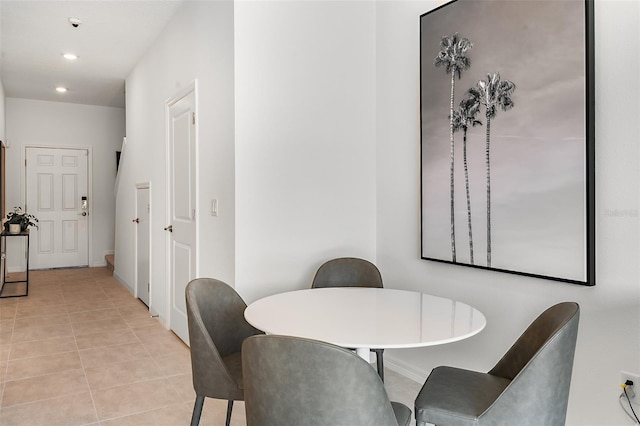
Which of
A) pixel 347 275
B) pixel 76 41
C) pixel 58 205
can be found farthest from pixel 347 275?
pixel 58 205

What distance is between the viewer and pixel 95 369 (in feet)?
10.4

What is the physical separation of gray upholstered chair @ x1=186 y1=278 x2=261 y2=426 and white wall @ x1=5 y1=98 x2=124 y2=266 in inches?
259

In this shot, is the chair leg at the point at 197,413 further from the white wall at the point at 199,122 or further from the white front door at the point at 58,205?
the white front door at the point at 58,205

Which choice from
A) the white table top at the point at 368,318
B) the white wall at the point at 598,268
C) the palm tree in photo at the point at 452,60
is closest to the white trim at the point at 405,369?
the white wall at the point at 598,268

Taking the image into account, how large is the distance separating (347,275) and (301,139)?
3.10 feet

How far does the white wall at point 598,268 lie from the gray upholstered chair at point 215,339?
1277 millimetres

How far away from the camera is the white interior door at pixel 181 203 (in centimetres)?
353

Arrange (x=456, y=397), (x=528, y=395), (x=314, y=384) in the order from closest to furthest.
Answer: (x=314, y=384) → (x=528, y=395) → (x=456, y=397)

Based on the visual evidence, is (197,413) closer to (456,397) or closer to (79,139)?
(456,397)

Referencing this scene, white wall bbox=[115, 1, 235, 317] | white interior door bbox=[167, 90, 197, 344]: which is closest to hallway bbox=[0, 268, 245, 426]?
white interior door bbox=[167, 90, 197, 344]

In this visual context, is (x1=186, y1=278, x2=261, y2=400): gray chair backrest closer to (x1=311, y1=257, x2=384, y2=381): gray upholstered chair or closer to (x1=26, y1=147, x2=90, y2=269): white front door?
(x1=311, y1=257, x2=384, y2=381): gray upholstered chair

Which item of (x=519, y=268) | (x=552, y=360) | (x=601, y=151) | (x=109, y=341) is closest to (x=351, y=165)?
(x=519, y=268)

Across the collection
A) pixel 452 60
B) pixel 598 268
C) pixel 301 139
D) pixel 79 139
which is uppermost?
pixel 79 139

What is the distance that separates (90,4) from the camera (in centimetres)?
374
